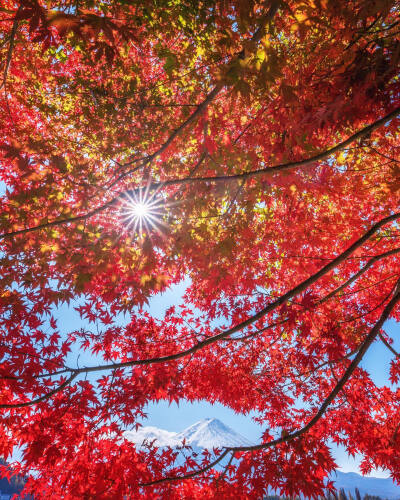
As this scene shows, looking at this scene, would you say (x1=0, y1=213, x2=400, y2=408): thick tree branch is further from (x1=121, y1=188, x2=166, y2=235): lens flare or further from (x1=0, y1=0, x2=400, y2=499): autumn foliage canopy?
(x1=121, y1=188, x2=166, y2=235): lens flare

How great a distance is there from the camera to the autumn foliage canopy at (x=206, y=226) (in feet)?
9.60

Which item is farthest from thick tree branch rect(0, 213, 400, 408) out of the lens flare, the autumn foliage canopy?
the lens flare

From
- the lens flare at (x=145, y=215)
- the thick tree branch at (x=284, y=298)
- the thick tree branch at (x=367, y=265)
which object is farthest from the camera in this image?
the lens flare at (x=145, y=215)

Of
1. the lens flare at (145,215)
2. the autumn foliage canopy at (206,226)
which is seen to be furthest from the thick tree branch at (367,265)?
the lens flare at (145,215)

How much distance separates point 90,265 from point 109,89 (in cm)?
378

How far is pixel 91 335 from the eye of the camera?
5.27m

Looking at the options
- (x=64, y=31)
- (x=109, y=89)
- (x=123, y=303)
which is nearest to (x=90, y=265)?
(x=123, y=303)

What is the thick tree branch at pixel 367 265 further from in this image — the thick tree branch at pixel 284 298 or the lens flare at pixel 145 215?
the lens flare at pixel 145 215

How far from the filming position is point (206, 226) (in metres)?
4.68

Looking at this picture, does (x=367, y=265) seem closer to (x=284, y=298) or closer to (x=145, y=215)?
(x=284, y=298)

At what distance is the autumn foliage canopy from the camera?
293cm

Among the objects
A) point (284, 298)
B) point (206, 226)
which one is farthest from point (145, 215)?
point (284, 298)

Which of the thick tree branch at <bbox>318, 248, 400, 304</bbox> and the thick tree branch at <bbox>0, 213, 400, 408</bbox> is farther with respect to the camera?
the thick tree branch at <bbox>318, 248, 400, 304</bbox>

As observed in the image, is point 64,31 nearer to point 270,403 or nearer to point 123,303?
point 123,303
